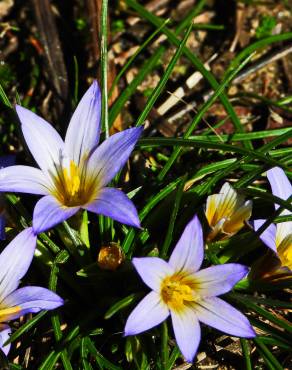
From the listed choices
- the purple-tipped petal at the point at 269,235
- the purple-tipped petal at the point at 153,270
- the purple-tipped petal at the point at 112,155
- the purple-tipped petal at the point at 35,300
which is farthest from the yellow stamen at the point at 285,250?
the purple-tipped petal at the point at 35,300

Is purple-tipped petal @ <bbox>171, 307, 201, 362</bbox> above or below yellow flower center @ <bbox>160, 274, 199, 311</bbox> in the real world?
below

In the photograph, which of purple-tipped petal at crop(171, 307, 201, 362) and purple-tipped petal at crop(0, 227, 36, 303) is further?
purple-tipped petal at crop(0, 227, 36, 303)

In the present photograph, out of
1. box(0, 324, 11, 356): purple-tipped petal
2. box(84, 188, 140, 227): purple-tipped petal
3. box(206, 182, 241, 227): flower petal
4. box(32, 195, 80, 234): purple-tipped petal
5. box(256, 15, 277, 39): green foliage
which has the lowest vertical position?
box(0, 324, 11, 356): purple-tipped petal

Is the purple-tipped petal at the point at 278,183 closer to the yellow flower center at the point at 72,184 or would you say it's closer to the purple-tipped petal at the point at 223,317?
the purple-tipped petal at the point at 223,317

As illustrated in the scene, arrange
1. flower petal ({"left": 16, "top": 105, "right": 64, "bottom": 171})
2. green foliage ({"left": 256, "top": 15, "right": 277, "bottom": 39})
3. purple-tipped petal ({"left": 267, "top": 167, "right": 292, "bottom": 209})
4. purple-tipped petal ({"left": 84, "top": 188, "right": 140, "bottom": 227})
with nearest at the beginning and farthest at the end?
purple-tipped petal ({"left": 84, "top": 188, "right": 140, "bottom": 227}) → flower petal ({"left": 16, "top": 105, "right": 64, "bottom": 171}) → purple-tipped petal ({"left": 267, "top": 167, "right": 292, "bottom": 209}) → green foliage ({"left": 256, "top": 15, "right": 277, "bottom": 39})

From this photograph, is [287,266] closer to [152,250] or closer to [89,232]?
[152,250]

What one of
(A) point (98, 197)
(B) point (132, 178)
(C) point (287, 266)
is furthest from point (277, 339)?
(B) point (132, 178)

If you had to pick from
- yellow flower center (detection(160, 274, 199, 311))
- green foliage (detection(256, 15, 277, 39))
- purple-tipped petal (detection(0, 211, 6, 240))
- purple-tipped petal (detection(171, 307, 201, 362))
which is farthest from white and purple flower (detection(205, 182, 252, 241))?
green foliage (detection(256, 15, 277, 39))

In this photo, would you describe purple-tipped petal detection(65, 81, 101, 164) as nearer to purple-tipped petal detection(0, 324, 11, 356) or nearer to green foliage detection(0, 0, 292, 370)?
green foliage detection(0, 0, 292, 370)

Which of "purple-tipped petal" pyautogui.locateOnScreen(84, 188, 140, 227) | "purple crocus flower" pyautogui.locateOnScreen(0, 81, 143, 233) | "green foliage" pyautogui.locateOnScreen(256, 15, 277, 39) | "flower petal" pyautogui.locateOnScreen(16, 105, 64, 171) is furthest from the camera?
"green foliage" pyautogui.locateOnScreen(256, 15, 277, 39)

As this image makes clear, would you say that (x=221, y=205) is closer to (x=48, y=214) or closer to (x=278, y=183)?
(x=278, y=183)
